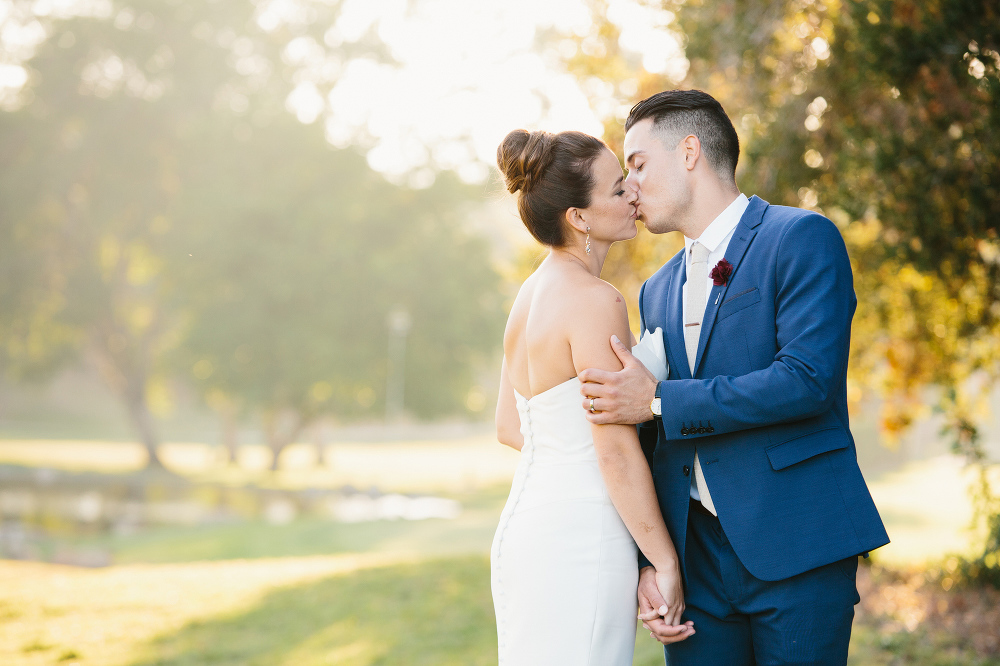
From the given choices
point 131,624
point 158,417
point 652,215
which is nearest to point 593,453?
point 652,215

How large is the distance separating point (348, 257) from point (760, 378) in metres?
27.5

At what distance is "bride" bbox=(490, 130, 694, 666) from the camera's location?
2.54 m

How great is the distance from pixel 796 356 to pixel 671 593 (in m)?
0.81

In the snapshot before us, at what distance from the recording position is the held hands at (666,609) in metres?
2.51

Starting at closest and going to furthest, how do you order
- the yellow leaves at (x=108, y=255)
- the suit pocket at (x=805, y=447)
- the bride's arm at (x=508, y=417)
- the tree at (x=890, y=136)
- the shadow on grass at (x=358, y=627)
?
the suit pocket at (x=805, y=447), the bride's arm at (x=508, y=417), the tree at (x=890, y=136), the shadow on grass at (x=358, y=627), the yellow leaves at (x=108, y=255)

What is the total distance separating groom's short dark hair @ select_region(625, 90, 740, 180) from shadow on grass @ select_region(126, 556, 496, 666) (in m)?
4.76

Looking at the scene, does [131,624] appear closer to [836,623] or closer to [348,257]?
[836,623]

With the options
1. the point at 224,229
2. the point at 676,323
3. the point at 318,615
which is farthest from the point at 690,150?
the point at 224,229

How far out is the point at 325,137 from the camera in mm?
30922

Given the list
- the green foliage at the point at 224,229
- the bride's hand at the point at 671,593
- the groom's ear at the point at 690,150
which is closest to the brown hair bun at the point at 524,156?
the groom's ear at the point at 690,150

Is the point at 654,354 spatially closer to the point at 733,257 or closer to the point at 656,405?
the point at 656,405

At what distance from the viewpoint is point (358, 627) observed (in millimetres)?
7395

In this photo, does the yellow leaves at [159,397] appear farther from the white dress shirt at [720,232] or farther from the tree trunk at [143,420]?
the white dress shirt at [720,232]

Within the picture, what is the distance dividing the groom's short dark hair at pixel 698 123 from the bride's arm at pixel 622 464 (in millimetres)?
605
